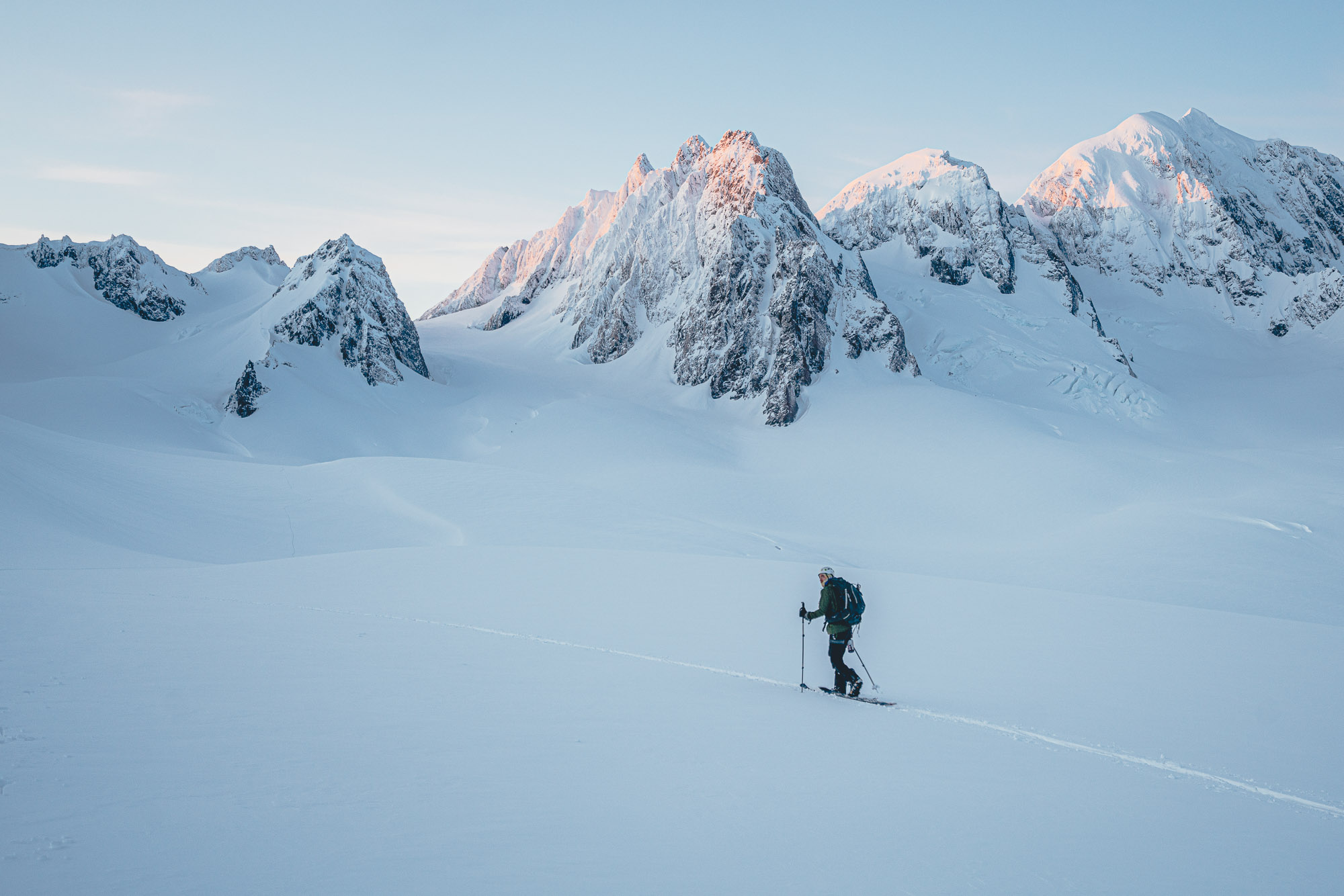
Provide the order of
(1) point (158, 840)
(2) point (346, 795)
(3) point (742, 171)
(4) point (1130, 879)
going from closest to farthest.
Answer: (1) point (158, 840) < (4) point (1130, 879) < (2) point (346, 795) < (3) point (742, 171)

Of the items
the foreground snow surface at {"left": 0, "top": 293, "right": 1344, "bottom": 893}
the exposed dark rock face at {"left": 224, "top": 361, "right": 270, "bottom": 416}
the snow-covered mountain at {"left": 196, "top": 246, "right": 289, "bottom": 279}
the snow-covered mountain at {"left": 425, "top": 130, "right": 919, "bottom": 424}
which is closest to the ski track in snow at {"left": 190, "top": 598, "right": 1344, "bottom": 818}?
the foreground snow surface at {"left": 0, "top": 293, "right": 1344, "bottom": 893}

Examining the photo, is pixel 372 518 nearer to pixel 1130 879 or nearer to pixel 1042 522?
pixel 1130 879

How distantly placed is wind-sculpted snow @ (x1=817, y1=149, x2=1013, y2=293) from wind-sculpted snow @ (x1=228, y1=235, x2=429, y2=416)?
5487 cm

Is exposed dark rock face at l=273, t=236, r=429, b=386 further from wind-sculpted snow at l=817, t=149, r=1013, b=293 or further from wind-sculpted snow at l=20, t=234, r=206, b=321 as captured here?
wind-sculpted snow at l=817, t=149, r=1013, b=293

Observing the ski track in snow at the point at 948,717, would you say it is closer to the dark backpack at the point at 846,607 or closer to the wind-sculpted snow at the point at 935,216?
the dark backpack at the point at 846,607

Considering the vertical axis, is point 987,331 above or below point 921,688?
above

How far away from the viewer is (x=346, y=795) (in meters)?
5.74

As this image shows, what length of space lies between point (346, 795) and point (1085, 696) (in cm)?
949

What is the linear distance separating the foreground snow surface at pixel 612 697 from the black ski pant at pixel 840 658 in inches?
29.1

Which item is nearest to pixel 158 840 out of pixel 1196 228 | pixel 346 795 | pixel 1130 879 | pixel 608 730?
pixel 346 795

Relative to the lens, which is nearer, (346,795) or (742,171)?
(346,795)

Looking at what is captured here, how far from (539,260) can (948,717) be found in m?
125

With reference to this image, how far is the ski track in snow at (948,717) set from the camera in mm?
6988

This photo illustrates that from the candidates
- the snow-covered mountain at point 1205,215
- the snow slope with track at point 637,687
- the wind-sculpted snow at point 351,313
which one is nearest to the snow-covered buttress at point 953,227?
the snow-covered mountain at point 1205,215
